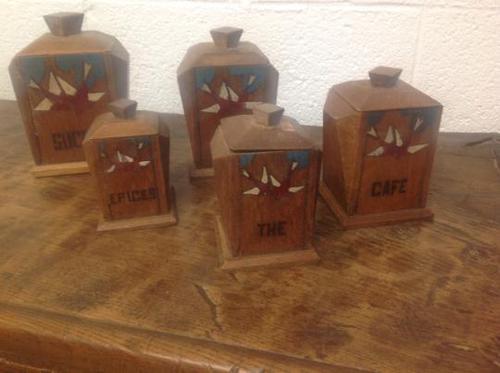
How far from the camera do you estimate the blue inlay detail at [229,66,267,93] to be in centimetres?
72

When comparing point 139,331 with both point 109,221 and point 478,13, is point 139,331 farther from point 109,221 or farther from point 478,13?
point 478,13

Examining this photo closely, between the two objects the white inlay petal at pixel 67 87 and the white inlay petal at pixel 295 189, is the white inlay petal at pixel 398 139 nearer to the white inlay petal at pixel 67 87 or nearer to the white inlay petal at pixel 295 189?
the white inlay petal at pixel 295 189

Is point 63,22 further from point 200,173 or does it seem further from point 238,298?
point 238,298

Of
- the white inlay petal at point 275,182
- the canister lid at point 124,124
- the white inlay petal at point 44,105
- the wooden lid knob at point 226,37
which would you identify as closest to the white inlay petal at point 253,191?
the white inlay petal at point 275,182

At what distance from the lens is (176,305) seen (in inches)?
20.9

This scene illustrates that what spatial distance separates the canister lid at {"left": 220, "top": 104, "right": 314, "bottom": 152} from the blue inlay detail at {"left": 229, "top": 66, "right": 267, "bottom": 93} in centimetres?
18

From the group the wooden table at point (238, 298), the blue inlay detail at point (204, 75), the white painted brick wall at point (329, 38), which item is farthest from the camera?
the white painted brick wall at point (329, 38)

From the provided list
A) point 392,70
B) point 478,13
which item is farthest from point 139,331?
point 478,13

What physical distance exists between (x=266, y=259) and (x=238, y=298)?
7 centimetres

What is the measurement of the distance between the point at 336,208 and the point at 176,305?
28 cm

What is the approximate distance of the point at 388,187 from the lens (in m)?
0.67

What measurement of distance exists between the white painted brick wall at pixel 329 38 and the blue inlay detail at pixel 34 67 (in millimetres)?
319

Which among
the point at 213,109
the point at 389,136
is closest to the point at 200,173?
the point at 213,109

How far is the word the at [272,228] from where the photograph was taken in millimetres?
591
